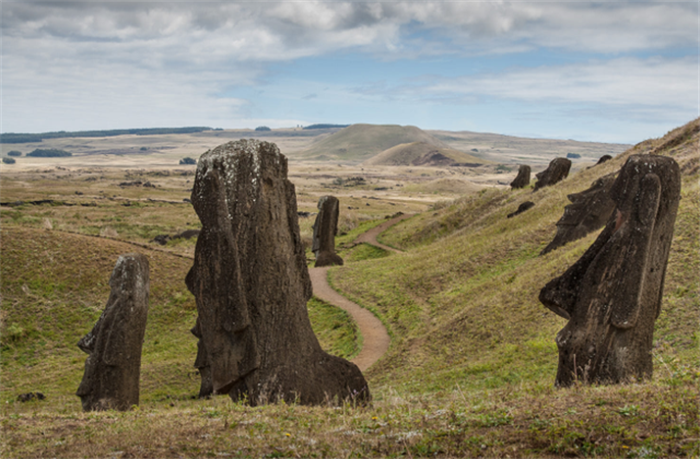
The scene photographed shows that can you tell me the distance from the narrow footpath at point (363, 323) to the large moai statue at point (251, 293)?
27.2 ft

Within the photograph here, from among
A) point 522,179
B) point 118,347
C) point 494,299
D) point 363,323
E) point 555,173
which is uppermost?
point 555,173

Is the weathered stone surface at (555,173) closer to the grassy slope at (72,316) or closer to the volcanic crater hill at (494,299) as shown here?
the volcanic crater hill at (494,299)

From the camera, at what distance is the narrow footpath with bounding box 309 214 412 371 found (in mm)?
20219

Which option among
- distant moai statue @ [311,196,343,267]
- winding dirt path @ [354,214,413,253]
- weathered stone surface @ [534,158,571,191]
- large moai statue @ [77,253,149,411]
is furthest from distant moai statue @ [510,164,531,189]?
large moai statue @ [77,253,149,411]

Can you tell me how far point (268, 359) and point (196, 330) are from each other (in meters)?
4.39

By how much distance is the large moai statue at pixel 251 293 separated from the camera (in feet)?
34.8

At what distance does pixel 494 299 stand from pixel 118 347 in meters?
12.7

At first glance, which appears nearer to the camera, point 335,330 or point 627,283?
point 627,283

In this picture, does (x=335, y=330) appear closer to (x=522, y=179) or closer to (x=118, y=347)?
(x=118, y=347)

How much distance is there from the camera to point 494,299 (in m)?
20.7

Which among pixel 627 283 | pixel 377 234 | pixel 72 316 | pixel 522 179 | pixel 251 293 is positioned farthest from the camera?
pixel 377 234

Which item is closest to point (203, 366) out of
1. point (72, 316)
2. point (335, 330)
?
point (335, 330)

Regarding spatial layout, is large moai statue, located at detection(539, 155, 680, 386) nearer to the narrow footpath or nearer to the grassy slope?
the narrow footpath

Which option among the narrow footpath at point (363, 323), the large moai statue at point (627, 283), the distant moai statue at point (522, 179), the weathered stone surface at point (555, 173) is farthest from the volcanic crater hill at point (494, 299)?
the distant moai statue at point (522, 179)
